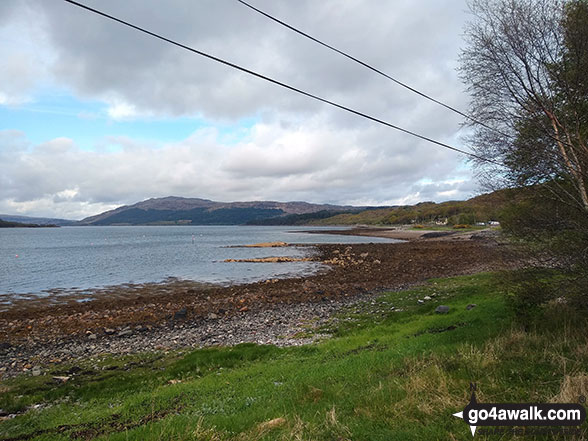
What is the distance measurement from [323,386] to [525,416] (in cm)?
411

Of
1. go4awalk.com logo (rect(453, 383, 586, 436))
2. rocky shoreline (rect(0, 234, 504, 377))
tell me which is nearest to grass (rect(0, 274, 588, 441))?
go4awalk.com logo (rect(453, 383, 586, 436))

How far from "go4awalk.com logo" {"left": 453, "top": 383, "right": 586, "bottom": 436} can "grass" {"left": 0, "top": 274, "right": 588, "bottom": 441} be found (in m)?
0.22

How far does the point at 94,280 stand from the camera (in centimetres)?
3609

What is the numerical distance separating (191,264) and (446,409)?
1868 inches

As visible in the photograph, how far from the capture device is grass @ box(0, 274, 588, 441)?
18.0ft

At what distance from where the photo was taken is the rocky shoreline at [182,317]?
14961 mm

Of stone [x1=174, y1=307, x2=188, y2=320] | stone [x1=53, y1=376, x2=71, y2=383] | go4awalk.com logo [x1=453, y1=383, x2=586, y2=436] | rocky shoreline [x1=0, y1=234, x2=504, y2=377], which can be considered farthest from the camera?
stone [x1=174, y1=307, x2=188, y2=320]

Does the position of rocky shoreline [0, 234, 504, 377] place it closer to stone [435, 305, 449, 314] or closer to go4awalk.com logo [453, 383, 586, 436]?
stone [435, 305, 449, 314]

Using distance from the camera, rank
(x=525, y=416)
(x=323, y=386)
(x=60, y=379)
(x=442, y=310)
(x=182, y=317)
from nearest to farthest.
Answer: (x=525, y=416) → (x=323, y=386) → (x=60, y=379) → (x=442, y=310) → (x=182, y=317)

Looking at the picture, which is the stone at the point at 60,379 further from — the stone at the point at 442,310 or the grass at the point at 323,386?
the stone at the point at 442,310

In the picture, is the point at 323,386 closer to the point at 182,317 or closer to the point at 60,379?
the point at 60,379

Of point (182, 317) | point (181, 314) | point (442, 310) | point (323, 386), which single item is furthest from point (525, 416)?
point (181, 314)

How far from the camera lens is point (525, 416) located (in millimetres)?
4875

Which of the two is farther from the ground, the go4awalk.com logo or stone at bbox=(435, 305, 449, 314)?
Result: the go4awalk.com logo
